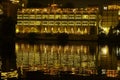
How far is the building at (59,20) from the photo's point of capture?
5678cm

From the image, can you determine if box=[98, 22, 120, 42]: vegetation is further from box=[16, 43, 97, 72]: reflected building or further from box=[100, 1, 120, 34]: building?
box=[16, 43, 97, 72]: reflected building

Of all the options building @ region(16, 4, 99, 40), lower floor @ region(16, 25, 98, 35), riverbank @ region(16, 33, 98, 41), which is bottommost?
riverbank @ region(16, 33, 98, 41)

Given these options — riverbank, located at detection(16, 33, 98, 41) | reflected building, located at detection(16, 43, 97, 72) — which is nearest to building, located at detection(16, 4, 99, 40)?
riverbank, located at detection(16, 33, 98, 41)

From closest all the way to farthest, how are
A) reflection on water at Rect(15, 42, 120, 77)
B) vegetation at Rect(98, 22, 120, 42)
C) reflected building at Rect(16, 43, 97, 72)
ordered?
1. reflection on water at Rect(15, 42, 120, 77)
2. reflected building at Rect(16, 43, 97, 72)
3. vegetation at Rect(98, 22, 120, 42)

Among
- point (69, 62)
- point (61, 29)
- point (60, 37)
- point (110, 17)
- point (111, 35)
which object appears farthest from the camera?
point (61, 29)

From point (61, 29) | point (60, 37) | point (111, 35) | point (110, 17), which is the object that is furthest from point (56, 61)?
point (110, 17)

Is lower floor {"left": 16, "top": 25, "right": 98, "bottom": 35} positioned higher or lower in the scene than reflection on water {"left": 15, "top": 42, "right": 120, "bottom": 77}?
lower

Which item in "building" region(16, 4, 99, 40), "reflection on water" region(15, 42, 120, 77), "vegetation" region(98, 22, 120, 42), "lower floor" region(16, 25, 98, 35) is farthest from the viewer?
"building" region(16, 4, 99, 40)

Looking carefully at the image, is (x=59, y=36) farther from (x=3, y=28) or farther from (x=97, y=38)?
(x=3, y=28)

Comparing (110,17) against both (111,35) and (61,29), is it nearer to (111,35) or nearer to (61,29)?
(111,35)

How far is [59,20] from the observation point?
58938 millimetres

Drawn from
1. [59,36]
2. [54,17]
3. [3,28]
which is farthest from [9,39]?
[54,17]

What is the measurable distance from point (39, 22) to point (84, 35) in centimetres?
999

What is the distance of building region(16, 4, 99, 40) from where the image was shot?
56.8m
